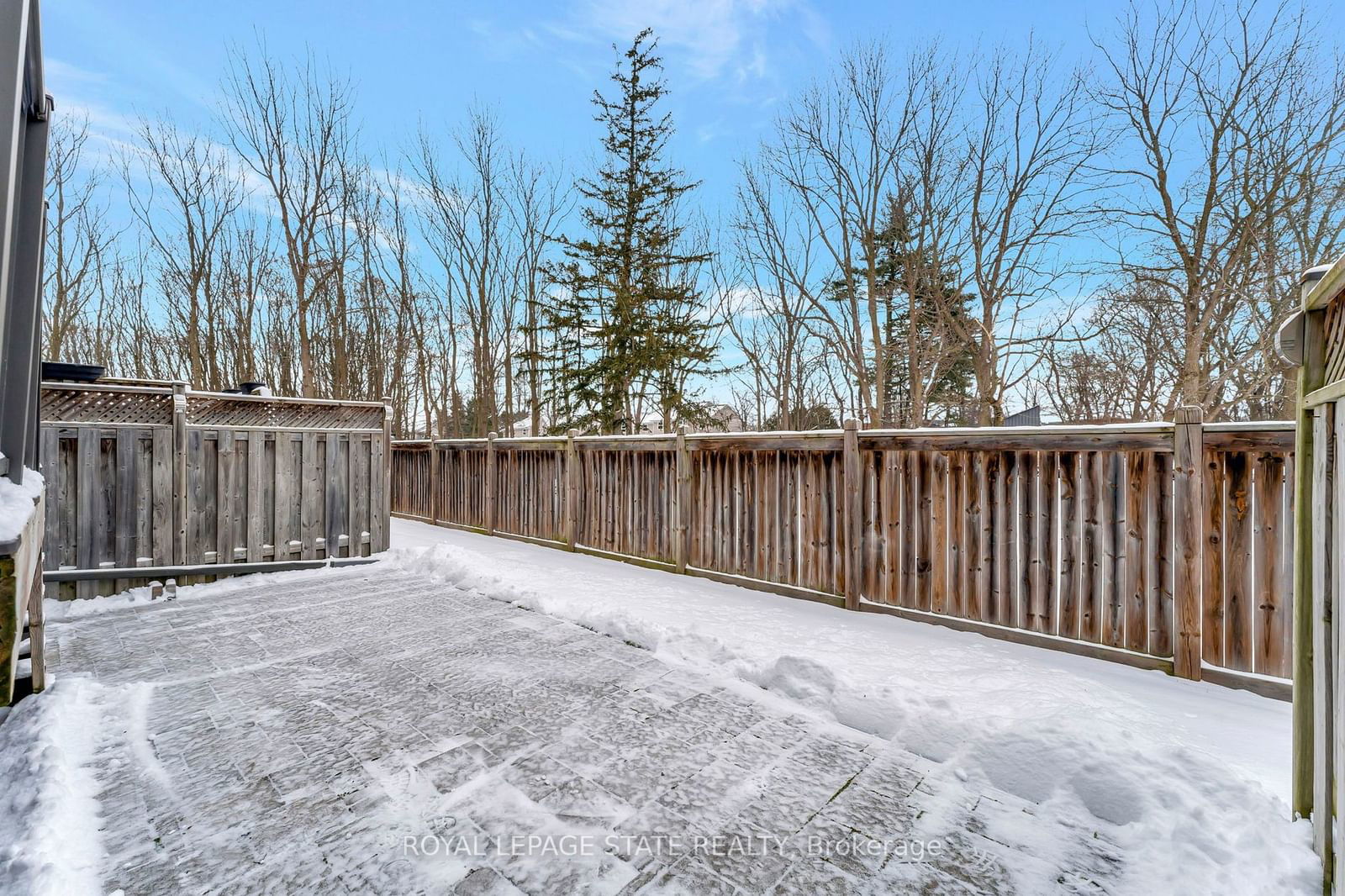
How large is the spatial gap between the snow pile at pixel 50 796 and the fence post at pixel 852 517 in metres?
3.93

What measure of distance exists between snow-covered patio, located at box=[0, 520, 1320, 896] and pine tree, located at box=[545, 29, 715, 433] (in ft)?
29.7

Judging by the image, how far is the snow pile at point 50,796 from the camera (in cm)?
159

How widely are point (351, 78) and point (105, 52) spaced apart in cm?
415

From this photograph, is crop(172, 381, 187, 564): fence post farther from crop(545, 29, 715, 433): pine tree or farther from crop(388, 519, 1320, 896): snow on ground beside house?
crop(545, 29, 715, 433): pine tree

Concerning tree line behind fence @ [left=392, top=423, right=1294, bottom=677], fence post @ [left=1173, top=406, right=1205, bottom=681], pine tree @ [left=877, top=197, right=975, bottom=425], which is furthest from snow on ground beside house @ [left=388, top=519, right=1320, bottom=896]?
pine tree @ [left=877, top=197, right=975, bottom=425]

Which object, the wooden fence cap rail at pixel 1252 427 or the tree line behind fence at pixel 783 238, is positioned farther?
the tree line behind fence at pixel 783 238

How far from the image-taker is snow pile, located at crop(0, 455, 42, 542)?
1401 millimetres

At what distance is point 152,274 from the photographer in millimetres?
14031

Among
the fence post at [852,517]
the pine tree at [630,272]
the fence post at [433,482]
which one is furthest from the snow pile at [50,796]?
the pine tree at [630,272]

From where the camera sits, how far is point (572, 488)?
6836 millimetres

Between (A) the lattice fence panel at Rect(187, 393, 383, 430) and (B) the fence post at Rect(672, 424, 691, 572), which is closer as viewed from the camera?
(A) the lattice fence panel at Rect(187, 393, 383, 430)

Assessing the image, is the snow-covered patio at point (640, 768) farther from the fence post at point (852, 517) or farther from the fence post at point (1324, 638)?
the fence post at point (852, 517)

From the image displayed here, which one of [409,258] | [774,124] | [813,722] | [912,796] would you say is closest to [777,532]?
[813,722]

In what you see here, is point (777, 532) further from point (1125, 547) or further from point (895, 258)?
point (895, 258)
